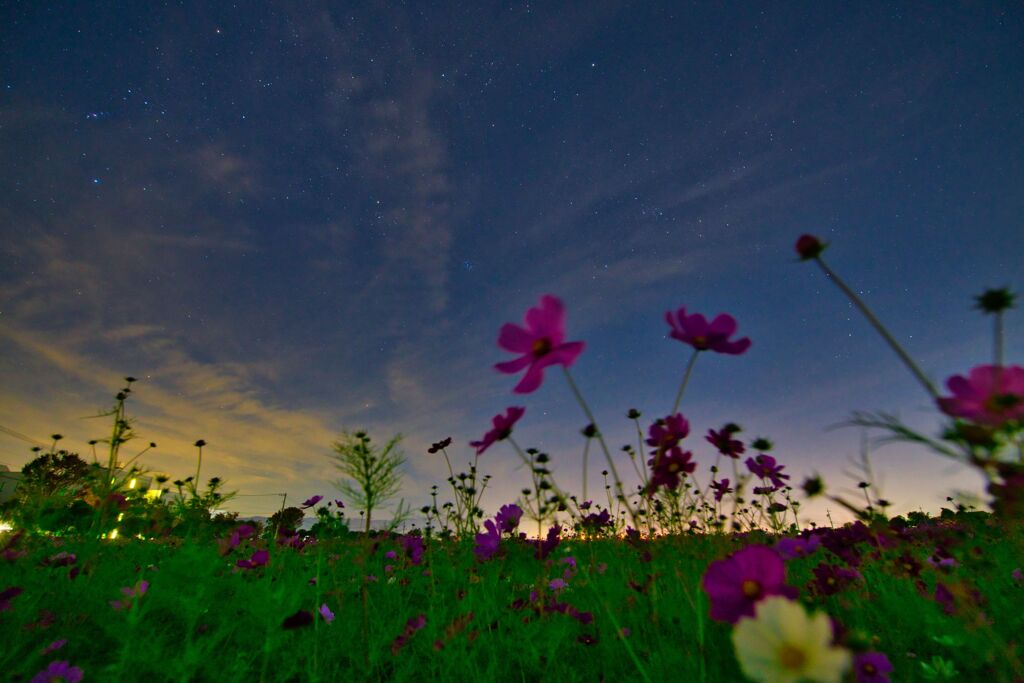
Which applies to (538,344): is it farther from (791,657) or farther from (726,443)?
(726,443)

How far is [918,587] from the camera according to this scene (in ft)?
8.45

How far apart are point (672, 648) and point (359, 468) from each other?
1517 mm

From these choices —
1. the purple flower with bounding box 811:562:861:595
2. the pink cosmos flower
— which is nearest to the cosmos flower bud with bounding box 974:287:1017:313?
the pink cosmos flower

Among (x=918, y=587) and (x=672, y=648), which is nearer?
(x=672, y=648)

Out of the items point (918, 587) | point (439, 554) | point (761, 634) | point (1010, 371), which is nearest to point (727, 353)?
point (1010, 371)

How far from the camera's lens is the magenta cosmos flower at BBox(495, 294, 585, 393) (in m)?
1.11

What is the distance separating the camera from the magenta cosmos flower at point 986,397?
739 millimetres

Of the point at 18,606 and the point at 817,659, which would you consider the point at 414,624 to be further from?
the point at 817,659

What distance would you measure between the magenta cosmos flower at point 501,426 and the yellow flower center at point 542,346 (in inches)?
14.7

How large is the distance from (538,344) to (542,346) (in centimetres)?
1

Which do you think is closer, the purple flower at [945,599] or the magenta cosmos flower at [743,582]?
the magenta cosmos flower at [743,582]

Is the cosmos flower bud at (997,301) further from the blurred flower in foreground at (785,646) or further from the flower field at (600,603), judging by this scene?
the blurred flower in foreground at (785,646)

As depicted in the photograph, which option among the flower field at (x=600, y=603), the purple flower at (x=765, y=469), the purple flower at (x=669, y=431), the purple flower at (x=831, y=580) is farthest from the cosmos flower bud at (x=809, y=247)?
the purple flower at (x=831, y=580)

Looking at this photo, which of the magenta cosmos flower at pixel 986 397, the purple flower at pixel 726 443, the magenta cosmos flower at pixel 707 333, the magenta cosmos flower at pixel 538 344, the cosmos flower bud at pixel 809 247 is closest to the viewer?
the magenta cosmos flower at pixel 986 397
